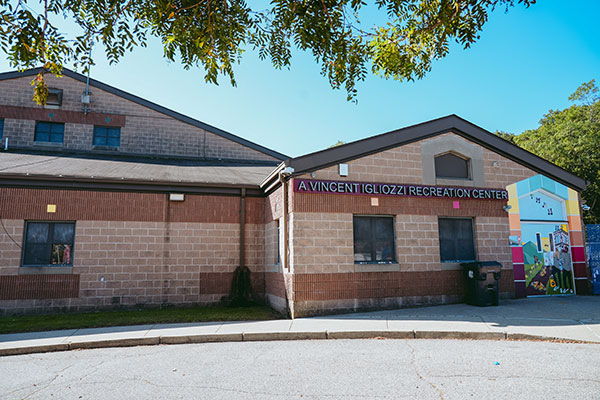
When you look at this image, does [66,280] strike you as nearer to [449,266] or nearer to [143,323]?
[143,323]

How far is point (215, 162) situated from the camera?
17.9 metres

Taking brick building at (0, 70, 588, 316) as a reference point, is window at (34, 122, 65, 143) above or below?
above

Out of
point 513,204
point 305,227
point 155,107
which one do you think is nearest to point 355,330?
point 305,227

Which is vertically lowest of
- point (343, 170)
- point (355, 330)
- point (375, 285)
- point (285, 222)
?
point (355, 330)

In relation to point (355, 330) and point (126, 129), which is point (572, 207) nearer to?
point (355, 330)

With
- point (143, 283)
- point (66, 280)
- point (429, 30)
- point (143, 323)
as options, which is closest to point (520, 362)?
point (429, 30)

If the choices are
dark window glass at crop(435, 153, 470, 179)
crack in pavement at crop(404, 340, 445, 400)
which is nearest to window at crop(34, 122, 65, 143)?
dark window glass at crop(435, 153, 470, 179)

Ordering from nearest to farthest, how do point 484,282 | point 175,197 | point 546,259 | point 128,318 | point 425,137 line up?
point 128,318 → point 484,282 → point 425,137 → point 175,197 → point 546,259

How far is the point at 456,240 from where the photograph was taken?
12.1 m

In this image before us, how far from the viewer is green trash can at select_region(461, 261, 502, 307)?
1102 centimetres

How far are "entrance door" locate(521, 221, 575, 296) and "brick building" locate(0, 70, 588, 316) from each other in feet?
0.15

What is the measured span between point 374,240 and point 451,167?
367cm

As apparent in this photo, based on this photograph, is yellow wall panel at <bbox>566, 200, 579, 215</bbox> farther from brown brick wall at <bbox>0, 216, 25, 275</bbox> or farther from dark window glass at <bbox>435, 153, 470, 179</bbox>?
brown brick wall at <bbox>0, 216, 25, 275</bbox>

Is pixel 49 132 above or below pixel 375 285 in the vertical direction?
above
